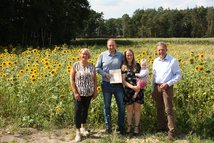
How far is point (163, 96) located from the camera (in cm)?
608

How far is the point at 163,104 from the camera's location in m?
6.34

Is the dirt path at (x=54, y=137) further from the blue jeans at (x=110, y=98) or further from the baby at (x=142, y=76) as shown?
the baby at (x=142, y=76)

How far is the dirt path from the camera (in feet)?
19.9

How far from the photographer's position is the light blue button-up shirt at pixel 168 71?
19.4 ft

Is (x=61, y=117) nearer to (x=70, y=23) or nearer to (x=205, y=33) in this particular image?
(x=70, y=23)

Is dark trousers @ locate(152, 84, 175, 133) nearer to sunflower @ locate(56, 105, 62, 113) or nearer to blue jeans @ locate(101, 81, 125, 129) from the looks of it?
blue jeans @ locate(101, 81, 125, 129)

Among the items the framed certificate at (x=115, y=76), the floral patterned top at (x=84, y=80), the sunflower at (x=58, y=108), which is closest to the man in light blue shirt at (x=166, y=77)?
the framed certificate at (x=115, y=76)

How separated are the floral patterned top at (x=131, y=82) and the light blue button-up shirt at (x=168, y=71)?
351 millimetres

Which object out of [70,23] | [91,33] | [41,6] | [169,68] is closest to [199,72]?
[169,68]

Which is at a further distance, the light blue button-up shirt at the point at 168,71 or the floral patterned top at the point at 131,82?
the floral patterned top at the point at 131,82

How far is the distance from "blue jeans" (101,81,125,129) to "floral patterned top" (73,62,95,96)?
10.6 inches

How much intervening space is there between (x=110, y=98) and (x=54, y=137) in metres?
1.14

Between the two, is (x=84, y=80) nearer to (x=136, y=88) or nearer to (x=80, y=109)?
(x=80, y=109)

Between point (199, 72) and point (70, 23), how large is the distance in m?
30.2
